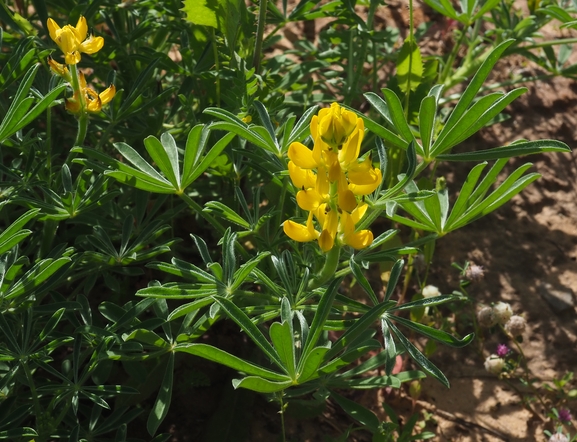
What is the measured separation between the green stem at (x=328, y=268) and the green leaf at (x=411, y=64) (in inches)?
35.8

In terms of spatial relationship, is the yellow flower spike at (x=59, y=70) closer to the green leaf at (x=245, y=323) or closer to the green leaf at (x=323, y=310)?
the green leaf at (x=245, y=323)

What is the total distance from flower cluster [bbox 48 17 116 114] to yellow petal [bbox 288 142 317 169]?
2.09 feet

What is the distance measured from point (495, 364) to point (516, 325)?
16cm

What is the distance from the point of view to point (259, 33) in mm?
1912

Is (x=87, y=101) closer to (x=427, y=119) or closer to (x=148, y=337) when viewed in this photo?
(x=148, y=337)

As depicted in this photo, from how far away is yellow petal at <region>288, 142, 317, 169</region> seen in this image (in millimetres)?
1224

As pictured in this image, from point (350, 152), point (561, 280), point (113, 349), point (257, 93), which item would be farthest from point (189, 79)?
point (561, 280)

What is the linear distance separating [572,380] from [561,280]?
389 millimetres

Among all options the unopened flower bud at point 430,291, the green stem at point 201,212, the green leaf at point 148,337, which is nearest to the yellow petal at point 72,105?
the green stem at point 201,212

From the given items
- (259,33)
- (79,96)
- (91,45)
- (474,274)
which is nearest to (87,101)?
(79,96)

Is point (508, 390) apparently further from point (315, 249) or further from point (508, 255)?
point (315, 249)

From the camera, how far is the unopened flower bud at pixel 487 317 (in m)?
2.23

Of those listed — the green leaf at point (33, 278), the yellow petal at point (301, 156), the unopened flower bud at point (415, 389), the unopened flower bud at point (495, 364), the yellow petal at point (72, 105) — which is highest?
the yellow petal at point (301, 156)

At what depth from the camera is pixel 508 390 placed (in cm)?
229
